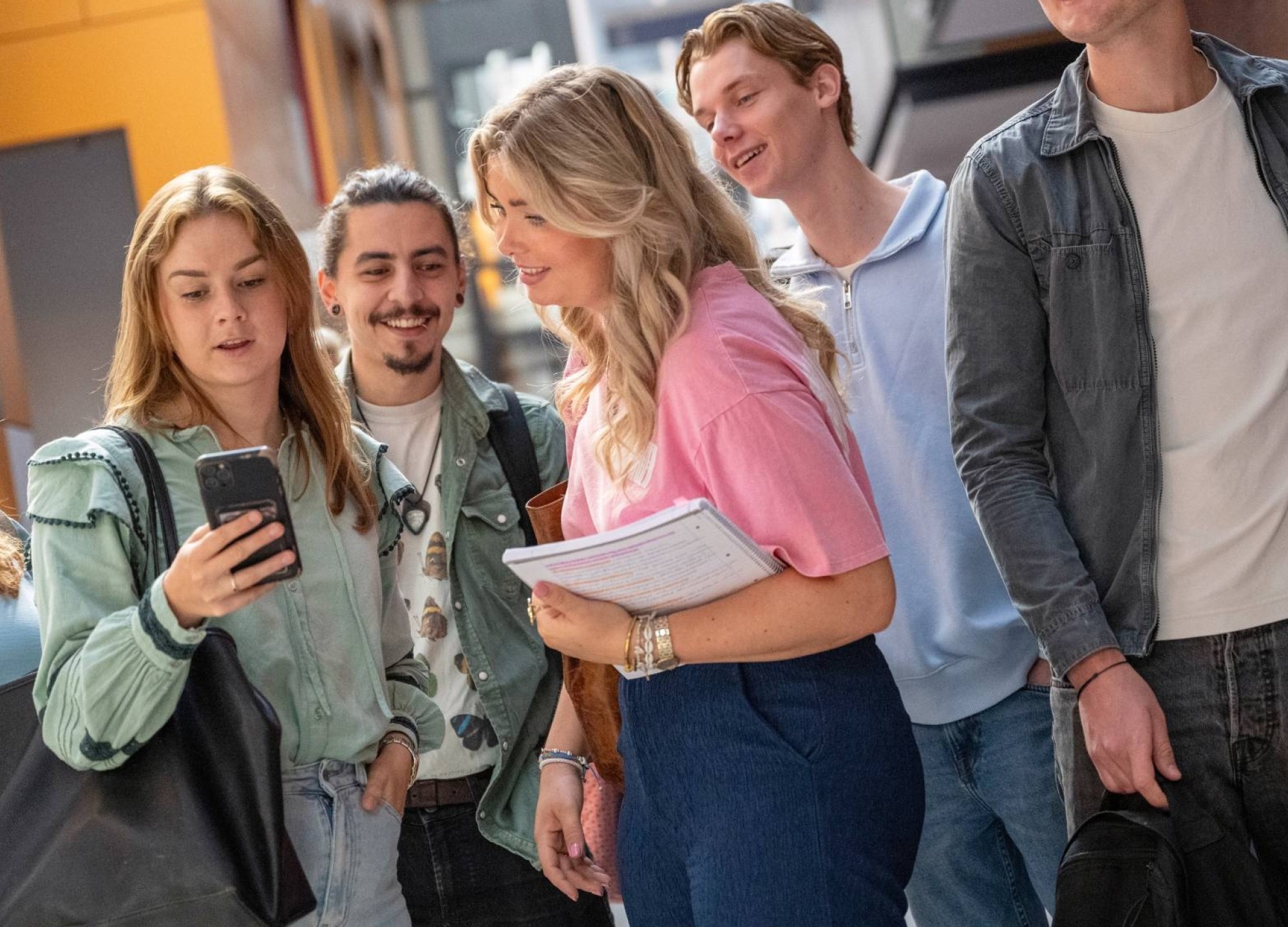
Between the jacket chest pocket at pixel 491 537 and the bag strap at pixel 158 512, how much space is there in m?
0.99

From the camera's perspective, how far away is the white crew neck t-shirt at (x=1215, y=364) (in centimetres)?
201

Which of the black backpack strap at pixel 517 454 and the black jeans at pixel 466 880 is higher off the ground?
the black backpack strap at pixel 517 454

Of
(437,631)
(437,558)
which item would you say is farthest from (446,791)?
(437,558)

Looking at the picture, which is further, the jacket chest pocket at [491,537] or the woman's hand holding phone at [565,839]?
the jacket chest pocket at [491,537]

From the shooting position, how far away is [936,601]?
2.70 meters

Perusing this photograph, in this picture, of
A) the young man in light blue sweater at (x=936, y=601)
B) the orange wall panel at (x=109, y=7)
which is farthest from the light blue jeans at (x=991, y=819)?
the orange wall panel at (x=109, y=7)

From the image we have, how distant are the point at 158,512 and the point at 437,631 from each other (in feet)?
3.28

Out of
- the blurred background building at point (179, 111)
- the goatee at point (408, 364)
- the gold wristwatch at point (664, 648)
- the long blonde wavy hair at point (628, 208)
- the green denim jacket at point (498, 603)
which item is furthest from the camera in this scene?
the blurred background building at point (179, 111)

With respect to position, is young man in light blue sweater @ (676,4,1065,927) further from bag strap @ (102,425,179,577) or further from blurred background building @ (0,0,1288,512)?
bag strap @ (102,425,179,577)

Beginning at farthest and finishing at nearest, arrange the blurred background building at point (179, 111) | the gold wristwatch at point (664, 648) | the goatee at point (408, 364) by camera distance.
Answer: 1. the blurred background building at point (179, 111)
2. the goatee at point (408, 364)
3. the gold wristwatch at point (664, 648)

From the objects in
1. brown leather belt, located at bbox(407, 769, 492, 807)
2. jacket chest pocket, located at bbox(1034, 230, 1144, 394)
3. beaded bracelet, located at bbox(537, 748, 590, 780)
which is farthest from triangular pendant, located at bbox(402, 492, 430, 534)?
jacket chest pocket, located at bbox(1034, 230, 1144, 394)

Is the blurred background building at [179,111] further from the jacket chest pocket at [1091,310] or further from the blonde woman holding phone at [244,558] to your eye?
the jacket chest pocket at [1091,310]

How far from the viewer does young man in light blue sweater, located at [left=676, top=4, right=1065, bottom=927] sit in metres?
2.62

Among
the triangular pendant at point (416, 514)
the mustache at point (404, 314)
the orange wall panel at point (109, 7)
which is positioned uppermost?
the orange wall panel at point (109, 7)
